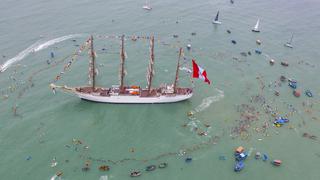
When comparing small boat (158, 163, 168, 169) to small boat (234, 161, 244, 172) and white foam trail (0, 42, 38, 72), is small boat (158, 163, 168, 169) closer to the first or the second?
small boat (234, 161, 244, 172)

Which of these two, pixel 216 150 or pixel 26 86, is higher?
pixel 26 86

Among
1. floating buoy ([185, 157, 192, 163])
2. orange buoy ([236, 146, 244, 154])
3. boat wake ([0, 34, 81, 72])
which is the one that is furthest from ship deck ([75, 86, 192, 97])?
boat wake ([0, 34, 81, 72])

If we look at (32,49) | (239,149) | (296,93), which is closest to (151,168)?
(239,149)

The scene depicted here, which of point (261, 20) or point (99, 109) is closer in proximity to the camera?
point (99, 109)

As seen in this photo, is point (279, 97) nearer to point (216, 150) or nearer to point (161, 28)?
point (216, 150)

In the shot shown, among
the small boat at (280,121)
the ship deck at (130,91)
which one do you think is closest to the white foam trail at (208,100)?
the ship deck at (130,91)

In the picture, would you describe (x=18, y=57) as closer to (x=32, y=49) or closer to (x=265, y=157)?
(x=32, y=49)

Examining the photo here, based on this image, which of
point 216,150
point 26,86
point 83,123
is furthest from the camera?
point 26,86

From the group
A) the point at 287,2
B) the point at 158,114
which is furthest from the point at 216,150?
the point at 287,2

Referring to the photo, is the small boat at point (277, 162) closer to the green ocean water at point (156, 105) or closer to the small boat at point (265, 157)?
the green ocean water at point (156, 105)
